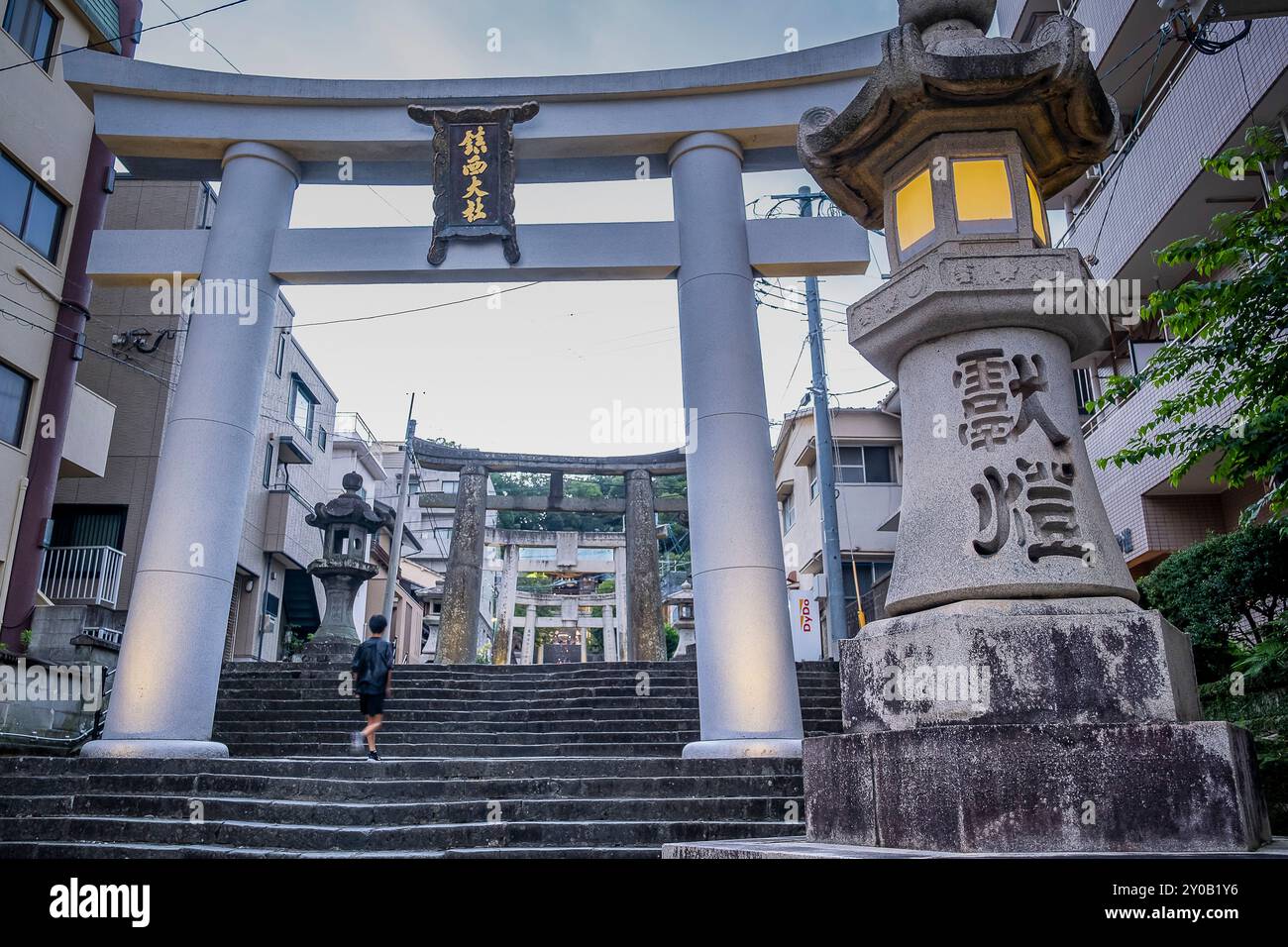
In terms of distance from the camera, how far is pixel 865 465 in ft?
67.7

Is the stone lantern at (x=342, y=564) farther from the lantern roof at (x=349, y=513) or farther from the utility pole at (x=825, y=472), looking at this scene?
the utility pole at (x=825, y=472)

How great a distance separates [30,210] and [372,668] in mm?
9356

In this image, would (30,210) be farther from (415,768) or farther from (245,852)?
(245,852)

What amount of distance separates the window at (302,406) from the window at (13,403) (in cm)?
852

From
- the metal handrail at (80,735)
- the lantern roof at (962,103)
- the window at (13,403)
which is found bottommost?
the metal handrail at (80,735)

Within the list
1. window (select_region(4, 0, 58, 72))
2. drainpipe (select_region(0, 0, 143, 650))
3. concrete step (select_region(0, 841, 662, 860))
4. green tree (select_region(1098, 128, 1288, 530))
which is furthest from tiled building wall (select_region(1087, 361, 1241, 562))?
window (select_region(4, 0, 58, 72))

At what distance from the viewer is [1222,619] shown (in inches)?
310

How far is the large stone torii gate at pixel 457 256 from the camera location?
8461 millimetres

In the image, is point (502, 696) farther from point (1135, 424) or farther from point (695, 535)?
point (1135, 424)

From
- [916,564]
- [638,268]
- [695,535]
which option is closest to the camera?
[916,564]

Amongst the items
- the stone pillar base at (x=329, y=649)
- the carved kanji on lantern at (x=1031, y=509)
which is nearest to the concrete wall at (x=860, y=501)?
the stone pillar base at (x=329, y=649)

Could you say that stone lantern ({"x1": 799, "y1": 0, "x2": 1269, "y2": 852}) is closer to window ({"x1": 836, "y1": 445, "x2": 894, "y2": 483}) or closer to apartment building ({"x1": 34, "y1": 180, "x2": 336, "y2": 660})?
apartment building ({"x1": 34, "y1": 180, "x2": 336, "y2": 660})
